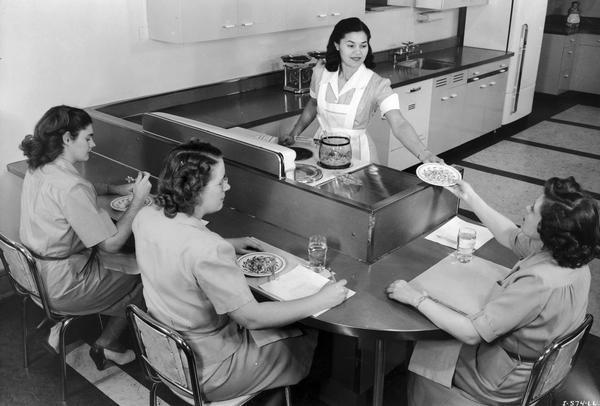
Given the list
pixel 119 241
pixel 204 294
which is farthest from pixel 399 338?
pixel 119 241

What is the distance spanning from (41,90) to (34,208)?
1.22 m

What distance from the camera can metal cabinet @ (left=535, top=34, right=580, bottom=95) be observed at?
25.5ft

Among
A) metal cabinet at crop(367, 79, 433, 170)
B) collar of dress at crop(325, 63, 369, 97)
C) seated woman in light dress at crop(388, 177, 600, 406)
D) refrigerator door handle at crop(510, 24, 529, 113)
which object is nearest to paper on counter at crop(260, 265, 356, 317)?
seated woman in light dress at crop(388, 177, 600, 406)

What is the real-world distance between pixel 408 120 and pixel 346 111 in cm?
186

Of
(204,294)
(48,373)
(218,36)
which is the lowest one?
(48,373)

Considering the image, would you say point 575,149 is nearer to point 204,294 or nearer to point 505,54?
point 505,54

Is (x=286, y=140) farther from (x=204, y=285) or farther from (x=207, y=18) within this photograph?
(x=204, y=285)

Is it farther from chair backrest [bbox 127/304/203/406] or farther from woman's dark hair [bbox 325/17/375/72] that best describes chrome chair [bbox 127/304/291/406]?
woman's dark hair [bbox 325/17/375/72]

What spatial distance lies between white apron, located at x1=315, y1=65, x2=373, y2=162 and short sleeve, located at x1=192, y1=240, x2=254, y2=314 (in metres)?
1.43

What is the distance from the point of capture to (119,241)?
8.48 feet

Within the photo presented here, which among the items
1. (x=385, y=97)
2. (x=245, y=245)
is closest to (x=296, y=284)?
(x=245, y=245)

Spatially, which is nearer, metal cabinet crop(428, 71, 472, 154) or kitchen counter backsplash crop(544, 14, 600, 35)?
metal cabinet crop(428, 71, 472, 154)

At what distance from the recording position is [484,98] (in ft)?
19.4

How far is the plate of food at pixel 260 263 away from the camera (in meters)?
2.32
